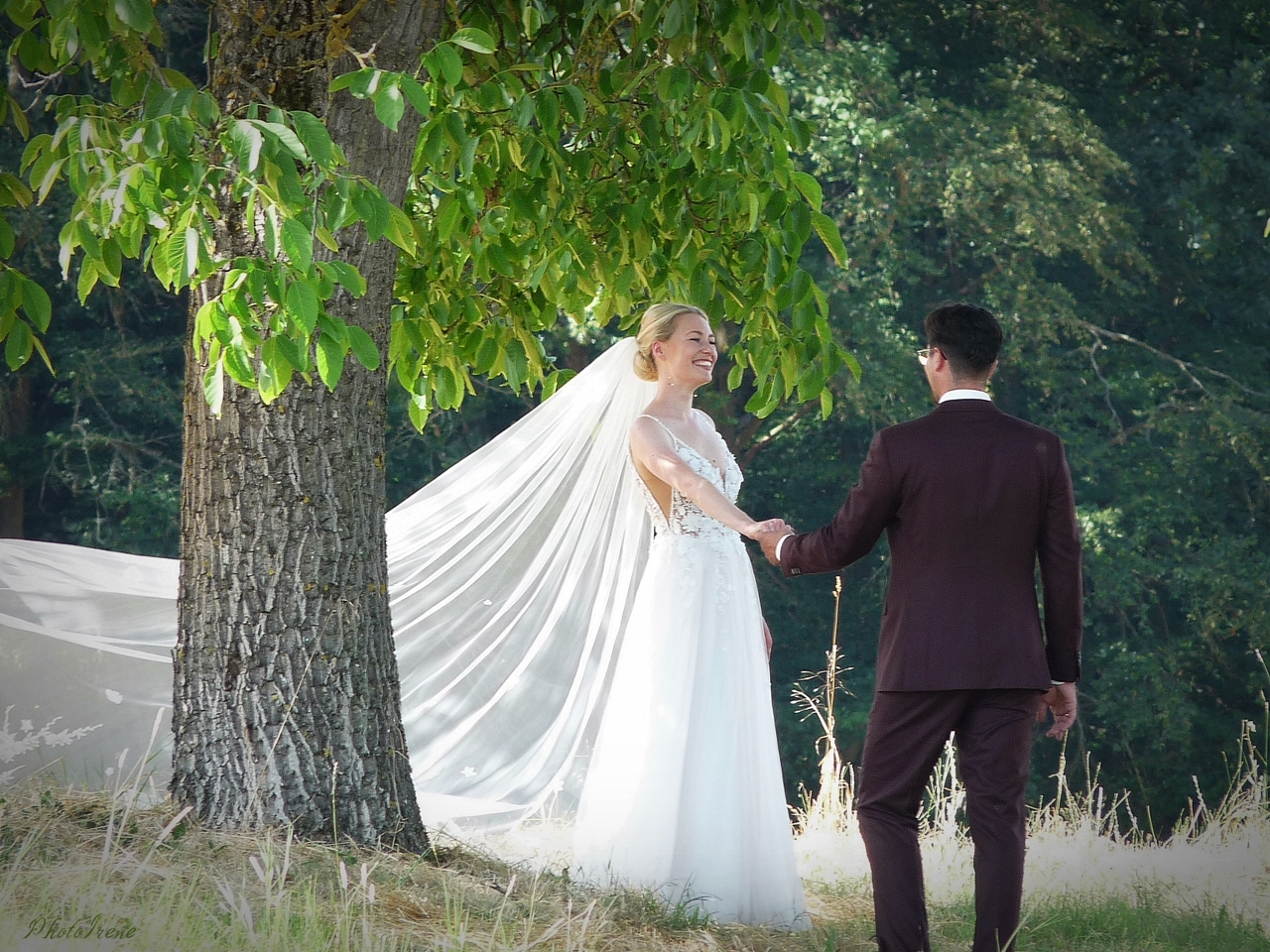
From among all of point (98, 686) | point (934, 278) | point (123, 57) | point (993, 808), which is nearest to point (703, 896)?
point (993, 808)

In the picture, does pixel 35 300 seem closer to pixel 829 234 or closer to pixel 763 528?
pixel 763 528

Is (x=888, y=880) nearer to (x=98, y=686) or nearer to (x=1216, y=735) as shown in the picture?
(x=98, y=686)

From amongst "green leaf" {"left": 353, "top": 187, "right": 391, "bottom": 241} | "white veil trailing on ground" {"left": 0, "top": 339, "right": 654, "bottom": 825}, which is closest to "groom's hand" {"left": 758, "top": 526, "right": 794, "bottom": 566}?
"white veil trailing on ground" {"left": 0, "top": 339, "right": 654, "bottom": 825}

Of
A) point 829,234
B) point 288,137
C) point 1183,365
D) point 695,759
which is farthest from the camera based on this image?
point 1183,365

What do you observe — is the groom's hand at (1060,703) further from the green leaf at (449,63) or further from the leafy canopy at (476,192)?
the green leaf at (449,63)

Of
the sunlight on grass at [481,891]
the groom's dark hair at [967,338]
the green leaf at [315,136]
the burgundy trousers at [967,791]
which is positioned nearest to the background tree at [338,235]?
the green leaf at [315,136]

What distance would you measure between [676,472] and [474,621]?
1.17 metres

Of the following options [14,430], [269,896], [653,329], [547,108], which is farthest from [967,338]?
[14,430]

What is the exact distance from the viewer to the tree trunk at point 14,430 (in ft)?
43.0

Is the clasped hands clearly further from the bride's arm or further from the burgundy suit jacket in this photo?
the burgundy suit jacket

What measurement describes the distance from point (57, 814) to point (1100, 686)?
1244 cm

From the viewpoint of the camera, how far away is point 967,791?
3260mm

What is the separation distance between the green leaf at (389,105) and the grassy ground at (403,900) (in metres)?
1.54

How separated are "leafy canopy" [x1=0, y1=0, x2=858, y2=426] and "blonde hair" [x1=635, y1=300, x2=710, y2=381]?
0.13 meters
